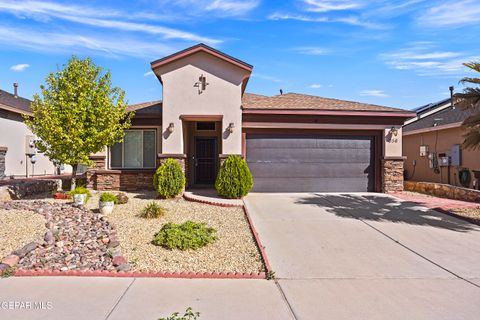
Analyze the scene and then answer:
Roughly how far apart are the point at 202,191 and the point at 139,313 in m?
8.40

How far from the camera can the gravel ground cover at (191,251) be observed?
5.45 meters

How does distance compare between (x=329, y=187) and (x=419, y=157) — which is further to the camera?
(x=419, y=157)

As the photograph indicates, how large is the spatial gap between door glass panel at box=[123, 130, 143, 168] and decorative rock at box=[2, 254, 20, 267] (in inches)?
299

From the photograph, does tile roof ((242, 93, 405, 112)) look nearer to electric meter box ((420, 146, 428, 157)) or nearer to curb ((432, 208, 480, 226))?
curb ((432, 208, 480, 226))

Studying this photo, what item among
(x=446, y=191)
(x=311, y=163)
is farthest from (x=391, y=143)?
(x=311, y=163)

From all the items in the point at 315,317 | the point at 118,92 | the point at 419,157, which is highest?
the point at 118,92

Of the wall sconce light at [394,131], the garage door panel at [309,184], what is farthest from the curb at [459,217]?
the wall sconce light at [394,131]

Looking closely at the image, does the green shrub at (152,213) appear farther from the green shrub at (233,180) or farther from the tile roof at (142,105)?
the tile roof at (142,105)

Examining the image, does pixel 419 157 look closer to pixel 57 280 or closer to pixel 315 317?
pixel 315 317

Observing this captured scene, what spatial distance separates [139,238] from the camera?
6.72m

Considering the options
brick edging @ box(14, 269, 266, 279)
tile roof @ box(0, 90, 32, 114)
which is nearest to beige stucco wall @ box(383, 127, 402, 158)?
brick edging @ box(14, 269, 266, 279)

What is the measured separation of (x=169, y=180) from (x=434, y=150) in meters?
14.2

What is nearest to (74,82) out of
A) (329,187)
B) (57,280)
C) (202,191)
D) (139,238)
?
(202,191)

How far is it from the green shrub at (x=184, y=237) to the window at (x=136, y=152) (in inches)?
257
